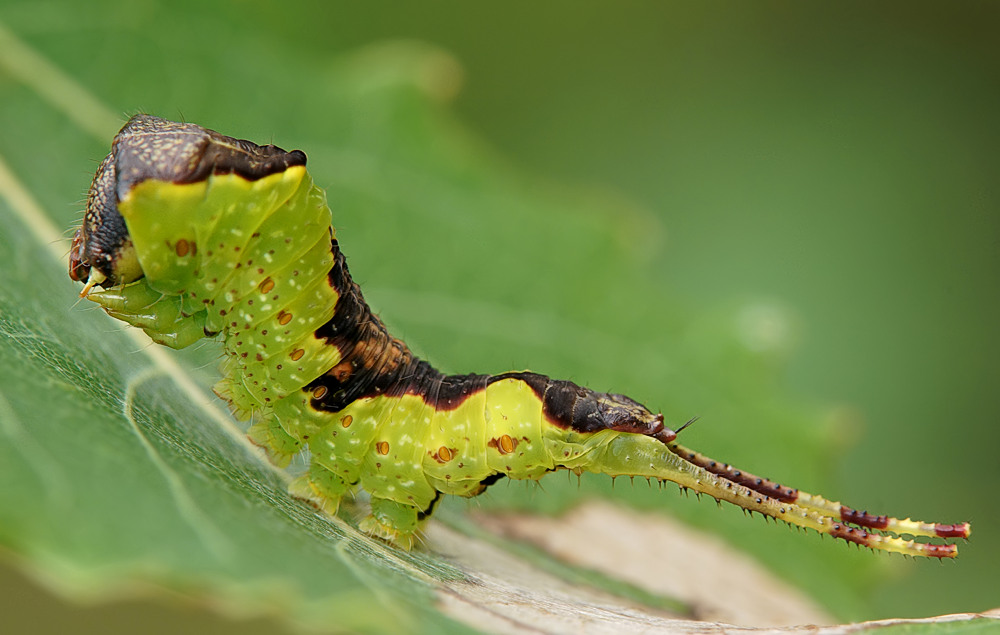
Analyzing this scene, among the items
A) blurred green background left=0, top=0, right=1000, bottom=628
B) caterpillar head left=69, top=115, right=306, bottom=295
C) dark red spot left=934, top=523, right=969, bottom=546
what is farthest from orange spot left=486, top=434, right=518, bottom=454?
blurred green background left=0, top=0, right=1000, bottom=628

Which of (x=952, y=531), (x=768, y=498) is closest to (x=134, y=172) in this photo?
(x=768, y=498)

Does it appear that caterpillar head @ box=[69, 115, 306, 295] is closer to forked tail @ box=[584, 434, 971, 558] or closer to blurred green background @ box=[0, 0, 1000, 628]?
forked tail @ box=[584, 434, 971, 558]

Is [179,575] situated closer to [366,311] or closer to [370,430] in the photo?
[370,430]

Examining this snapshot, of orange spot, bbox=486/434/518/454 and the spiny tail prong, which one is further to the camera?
orange spot, bbox=486/434/518/454

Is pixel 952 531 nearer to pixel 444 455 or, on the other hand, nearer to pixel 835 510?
pixel 835 510

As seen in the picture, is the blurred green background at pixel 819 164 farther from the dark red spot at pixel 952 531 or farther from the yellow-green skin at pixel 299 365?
the dark red spot at pixel 952 531

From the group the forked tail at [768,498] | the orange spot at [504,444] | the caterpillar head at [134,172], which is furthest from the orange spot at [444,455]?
the caterpillar head at [134,172]

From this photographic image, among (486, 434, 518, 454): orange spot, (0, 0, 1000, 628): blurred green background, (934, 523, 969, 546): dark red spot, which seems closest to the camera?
(934, 523, 969, 546): dark red spot

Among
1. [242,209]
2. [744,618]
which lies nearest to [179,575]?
[242,209]
